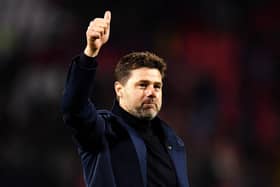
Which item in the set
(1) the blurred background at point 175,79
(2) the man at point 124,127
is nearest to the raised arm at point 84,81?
(2) the man at point 124,127

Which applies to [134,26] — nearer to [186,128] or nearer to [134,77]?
[186,128]

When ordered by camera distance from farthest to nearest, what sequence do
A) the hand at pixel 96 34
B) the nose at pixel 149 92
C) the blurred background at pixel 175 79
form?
the blurred background at pixel 175 79, the nose at pixel 149 92, the hand at pixel 96 34

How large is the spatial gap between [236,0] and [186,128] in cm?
122

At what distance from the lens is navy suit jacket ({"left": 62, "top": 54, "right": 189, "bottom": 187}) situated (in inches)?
54.1

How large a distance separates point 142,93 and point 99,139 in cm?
20

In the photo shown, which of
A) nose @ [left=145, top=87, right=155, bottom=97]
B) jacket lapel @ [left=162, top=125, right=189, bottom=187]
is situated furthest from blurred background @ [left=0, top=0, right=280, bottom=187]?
nose @ [left=145, top=87, right=155, bottom=97]

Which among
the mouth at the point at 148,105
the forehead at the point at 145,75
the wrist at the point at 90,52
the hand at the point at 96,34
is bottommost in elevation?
the mouth at the point at 148,105

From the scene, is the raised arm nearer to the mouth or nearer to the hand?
the hand

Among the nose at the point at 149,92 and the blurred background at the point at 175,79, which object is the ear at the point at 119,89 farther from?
the blurred background at the point at 175,79

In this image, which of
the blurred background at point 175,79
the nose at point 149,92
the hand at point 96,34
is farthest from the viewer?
the blurred background at point 175,79

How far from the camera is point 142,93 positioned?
159cm

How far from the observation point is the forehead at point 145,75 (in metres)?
1.61

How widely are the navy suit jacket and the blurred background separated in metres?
2.31

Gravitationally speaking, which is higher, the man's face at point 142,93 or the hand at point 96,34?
the hand at point 96,34
